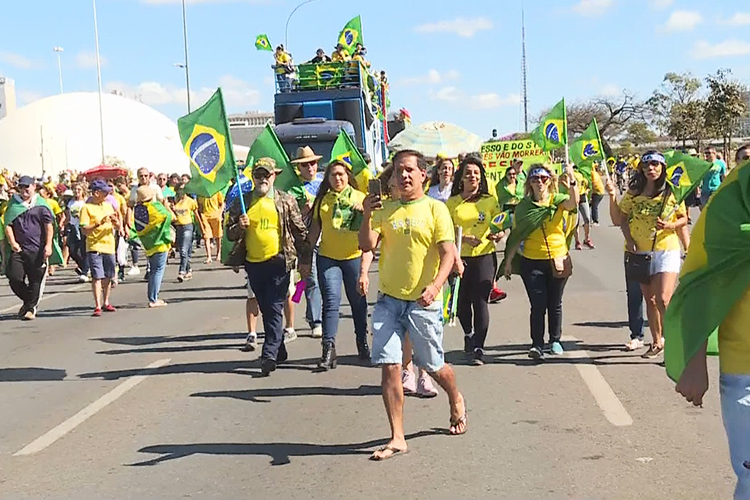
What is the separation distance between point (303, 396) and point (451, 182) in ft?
8.50

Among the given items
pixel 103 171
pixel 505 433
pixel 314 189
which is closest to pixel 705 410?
pixel 505 433

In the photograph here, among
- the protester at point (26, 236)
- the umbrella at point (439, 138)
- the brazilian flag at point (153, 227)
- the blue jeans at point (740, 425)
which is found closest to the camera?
the blue jeans at point (740, 425)

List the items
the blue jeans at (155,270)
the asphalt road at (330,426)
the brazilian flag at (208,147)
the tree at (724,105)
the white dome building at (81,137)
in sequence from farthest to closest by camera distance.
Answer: the white dome building at (81,137), the tree at (724,105), the blue jeans at (155,270), the brazilian flag at (208,147), the asphalt road at (330,426)

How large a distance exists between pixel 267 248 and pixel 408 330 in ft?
9.14

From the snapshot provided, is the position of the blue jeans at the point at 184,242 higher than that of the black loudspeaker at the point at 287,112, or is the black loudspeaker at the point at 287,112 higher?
the black loudspeaker at the point at 287,112

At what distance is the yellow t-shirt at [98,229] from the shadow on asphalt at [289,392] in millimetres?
5266

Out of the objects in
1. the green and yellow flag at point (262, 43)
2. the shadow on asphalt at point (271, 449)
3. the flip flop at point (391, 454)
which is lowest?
the shadow on asphalt at point (271, 449)

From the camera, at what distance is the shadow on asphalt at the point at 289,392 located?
7.45 metres

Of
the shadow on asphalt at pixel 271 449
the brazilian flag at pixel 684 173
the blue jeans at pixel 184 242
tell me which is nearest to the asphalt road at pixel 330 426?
the shadow on asphalt at pixel 271 449

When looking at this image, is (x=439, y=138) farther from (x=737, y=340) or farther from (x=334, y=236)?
(x=737, y=340)

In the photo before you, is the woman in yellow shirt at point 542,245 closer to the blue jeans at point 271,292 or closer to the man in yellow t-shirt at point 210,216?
the blue jeans at point 271,292

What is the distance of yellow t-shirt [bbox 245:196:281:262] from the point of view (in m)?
8.25

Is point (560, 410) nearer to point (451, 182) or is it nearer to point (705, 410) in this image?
point (705, 410)

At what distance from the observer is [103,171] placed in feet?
179
